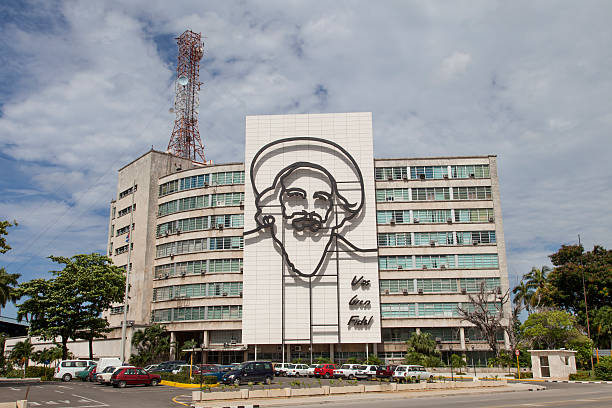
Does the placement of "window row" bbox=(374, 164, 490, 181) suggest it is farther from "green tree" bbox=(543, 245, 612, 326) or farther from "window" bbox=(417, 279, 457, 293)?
"green tree" bbox=(543, 245, 612, 326)

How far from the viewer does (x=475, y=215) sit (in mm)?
68062

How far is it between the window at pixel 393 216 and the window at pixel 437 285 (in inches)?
328

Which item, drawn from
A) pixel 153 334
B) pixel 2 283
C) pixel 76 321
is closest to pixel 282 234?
pixel 153 334

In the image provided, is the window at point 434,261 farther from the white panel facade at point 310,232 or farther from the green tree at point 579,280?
the green tree at point 579,280

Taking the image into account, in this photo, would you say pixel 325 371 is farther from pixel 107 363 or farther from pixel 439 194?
pixel 439 194

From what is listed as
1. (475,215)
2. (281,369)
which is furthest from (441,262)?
(281,369)

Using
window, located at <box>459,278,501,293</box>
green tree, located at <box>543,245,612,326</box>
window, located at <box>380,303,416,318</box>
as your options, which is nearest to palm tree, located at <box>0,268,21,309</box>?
window, located at <box>380,303,416,318</box>

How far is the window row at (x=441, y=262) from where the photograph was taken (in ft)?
217

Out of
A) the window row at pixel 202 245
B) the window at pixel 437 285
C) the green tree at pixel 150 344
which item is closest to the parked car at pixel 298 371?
the green tree at pixel 150 344

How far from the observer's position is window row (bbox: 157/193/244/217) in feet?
226

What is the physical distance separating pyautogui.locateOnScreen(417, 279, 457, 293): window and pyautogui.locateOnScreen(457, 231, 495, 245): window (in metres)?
5.46

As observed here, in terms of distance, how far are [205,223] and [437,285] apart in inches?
1259

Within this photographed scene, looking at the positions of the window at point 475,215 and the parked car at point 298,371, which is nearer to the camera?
the parked car at point 298,371

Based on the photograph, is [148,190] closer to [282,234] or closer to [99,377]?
[282,234]
